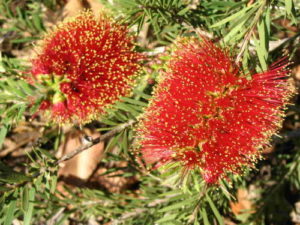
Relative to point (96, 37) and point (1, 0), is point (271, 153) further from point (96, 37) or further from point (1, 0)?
point (1, 0)

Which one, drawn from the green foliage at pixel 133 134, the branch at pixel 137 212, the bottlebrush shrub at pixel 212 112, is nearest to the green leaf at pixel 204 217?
the green foliage at pixel 133 134

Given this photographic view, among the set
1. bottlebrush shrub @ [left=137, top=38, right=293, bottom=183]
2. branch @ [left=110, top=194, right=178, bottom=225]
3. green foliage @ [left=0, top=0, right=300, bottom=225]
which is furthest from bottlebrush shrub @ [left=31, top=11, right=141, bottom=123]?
branch @ [left=110, top=194, right=178, bottom=225]

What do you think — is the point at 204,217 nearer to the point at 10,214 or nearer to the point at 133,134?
the point at 133,134

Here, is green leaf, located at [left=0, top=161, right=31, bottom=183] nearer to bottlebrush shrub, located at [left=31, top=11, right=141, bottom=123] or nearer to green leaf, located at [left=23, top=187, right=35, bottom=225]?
green leaf, located at [left=23, top=187, right=35, bottom=225]

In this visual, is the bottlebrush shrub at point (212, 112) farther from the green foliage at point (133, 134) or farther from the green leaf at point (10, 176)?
the green leaf at point (10, 176)

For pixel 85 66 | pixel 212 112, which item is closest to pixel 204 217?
pixel 212 112
